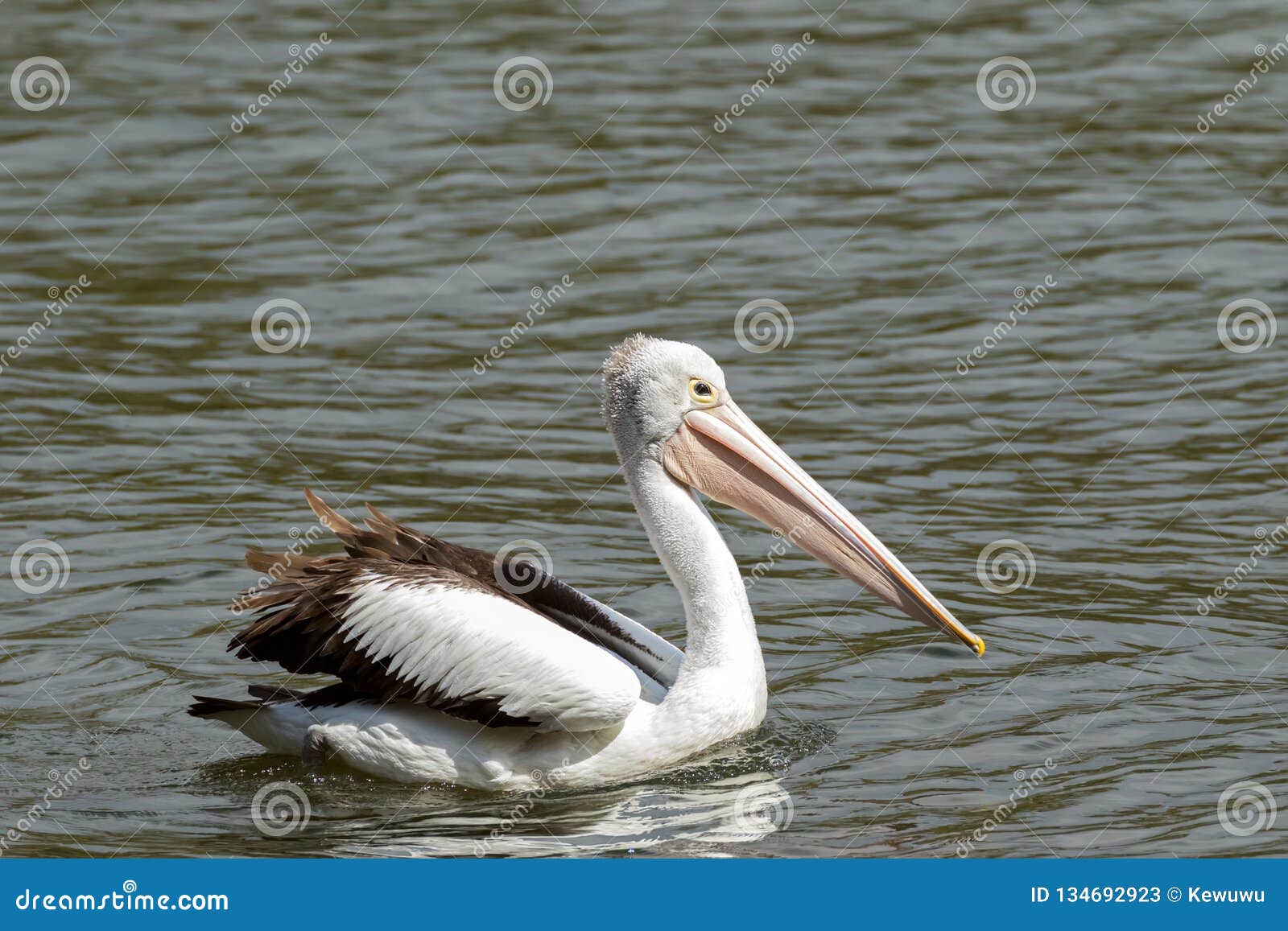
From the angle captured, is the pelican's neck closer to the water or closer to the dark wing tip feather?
the water

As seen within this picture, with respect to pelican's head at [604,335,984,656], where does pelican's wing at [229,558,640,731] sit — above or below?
below

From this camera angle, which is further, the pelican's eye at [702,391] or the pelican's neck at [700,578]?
the pelican's eye at [702,391]

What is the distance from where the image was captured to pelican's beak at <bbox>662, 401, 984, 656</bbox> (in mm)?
7258

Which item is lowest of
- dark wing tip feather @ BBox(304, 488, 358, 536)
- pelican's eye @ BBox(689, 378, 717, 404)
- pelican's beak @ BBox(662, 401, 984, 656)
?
dark wing tip feather @ BBox(304, 488, 358, 536)

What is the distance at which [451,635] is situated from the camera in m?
7.00

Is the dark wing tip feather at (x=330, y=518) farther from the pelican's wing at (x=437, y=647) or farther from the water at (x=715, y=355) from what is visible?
the water at (x=715, y=355)

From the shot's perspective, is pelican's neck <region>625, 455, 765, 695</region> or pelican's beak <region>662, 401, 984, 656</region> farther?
pelican's beak <region>662, 401, 984, 656</region>

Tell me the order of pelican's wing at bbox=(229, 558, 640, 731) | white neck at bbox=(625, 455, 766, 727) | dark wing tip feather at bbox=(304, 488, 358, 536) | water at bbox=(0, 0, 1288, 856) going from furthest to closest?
dark wing tip feather at bbox=(304, 488, 358, 536) < water at bbox=(0, 0, 1288, 856) < white neck at bbox=(625, 455, 766, 727) < pelican's wing at bbox=(229, 558, 640, 731)

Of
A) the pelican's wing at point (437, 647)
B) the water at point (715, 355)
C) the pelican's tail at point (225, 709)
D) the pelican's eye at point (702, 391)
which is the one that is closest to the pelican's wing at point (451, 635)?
the pelican's wing at point (437, 647)

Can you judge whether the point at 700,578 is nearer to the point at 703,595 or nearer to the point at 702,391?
the point at 703,595

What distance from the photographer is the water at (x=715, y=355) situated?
724 cm

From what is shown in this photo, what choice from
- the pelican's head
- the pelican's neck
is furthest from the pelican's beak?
the pelican's neck

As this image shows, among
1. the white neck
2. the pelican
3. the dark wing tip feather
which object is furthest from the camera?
the dark wing tip feather

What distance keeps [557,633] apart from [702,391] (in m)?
1.10
